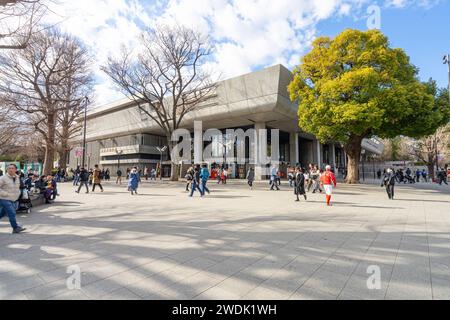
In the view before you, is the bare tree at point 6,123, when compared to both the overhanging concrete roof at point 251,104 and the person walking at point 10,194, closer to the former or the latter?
the overhanging concrete roof at point 251,104

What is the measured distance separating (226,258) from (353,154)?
Answer: 2012cm

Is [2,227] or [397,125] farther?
[397,125]

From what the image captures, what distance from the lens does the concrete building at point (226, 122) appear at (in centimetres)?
2245

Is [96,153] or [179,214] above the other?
[96,153]

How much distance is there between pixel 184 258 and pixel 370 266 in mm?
2959

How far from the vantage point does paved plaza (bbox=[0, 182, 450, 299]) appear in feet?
9.26

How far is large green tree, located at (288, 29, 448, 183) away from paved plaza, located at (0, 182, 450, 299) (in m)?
10.6

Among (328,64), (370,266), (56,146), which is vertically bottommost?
(370,266)

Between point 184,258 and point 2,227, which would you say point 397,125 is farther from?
point 2,227

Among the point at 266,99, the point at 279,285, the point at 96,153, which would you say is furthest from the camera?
the point at 96,153

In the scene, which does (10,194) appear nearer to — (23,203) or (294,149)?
(23,203)

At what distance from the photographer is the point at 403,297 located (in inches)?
107
